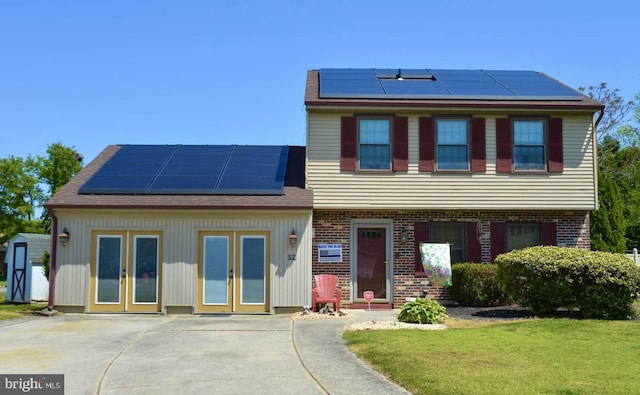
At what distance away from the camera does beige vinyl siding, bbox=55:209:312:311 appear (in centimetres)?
1433

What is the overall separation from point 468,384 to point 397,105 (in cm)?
955

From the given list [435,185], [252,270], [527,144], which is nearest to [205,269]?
[252,270]

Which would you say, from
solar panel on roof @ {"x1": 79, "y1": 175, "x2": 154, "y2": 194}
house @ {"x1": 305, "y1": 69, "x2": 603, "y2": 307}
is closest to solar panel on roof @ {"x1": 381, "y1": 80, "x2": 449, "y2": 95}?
house @ {"x1": 305, "y1": 69, "x2": 603, "y2": 307}

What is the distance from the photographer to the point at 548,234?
51.4 feet

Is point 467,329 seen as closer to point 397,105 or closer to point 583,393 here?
point 583,393

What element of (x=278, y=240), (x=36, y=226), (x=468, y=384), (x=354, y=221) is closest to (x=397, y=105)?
(x=354, y=221)

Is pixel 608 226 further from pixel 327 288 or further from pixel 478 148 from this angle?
pixel 327 288

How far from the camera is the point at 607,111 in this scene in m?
37.1

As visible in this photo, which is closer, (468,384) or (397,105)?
(468,384)

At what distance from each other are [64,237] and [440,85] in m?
10.9

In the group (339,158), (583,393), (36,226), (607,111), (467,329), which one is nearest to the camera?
(583,393)

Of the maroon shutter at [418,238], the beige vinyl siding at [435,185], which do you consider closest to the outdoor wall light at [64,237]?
the beige vinyl siding at [435,185]

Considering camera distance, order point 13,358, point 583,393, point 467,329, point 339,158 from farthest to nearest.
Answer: point 339,158
point 467,329
point 13,358
point 583,393

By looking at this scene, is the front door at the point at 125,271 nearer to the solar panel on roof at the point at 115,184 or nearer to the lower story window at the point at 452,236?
the solar panel on roof at the point at 115,184
